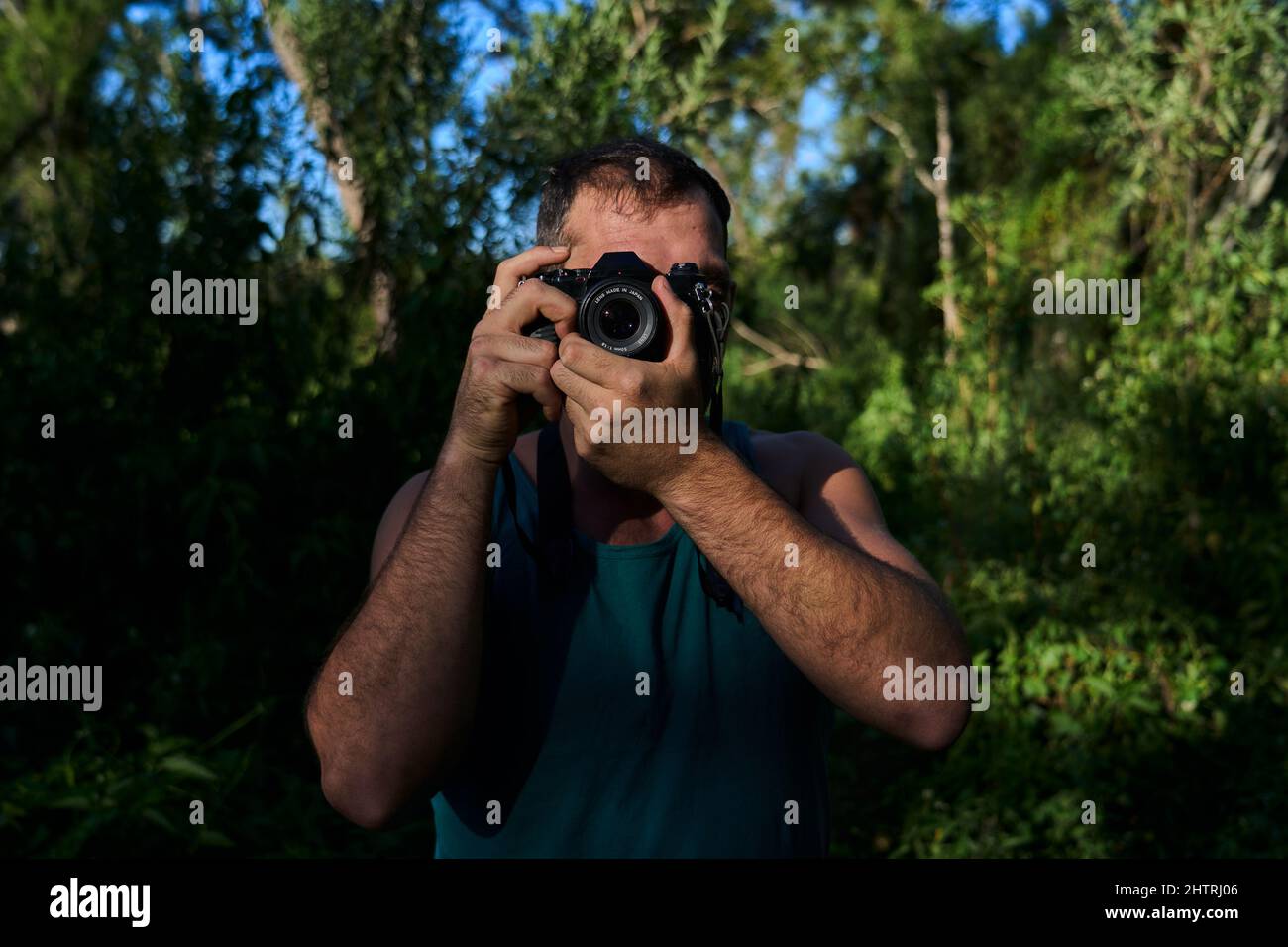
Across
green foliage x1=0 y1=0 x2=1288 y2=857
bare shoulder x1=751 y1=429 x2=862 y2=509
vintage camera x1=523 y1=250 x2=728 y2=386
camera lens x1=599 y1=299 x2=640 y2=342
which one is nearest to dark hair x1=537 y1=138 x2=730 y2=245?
vintage camera x1=523 y1=250 x2=728 y2=386

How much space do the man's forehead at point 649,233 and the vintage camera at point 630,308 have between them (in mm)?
67

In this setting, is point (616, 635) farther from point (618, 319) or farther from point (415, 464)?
point (415, 464)

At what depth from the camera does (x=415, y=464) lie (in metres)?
3.85

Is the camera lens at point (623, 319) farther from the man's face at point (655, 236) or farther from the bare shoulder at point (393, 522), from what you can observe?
the bare shoulder at point (393, 522)

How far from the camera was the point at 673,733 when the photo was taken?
159 centimetres

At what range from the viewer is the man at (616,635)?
4.94 ft

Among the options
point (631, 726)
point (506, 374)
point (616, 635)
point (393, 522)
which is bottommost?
point (631, 726)

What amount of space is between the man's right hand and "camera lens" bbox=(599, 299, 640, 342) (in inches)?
2.1

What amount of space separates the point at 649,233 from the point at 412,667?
0.74 meters

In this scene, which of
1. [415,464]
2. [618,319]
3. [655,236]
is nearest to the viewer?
[618,319]

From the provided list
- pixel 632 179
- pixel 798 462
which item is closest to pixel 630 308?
pixel 632 179

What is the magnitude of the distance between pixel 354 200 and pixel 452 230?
34.6 inches
